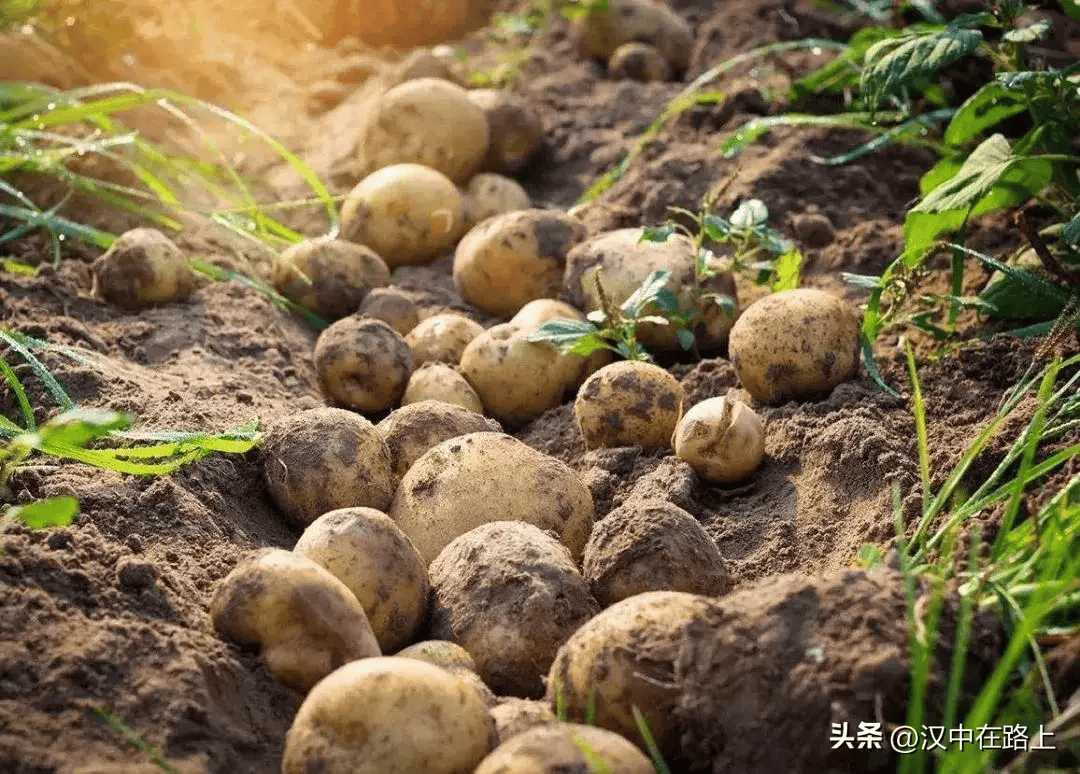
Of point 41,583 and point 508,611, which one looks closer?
point 41,583

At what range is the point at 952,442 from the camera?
2.58 m

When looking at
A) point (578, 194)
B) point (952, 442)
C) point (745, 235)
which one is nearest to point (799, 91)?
point (578, 194)

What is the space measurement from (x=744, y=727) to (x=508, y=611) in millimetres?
548

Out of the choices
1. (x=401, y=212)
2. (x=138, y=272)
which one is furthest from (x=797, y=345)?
(x=138, y=272)

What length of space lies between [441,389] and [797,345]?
2.89 ft

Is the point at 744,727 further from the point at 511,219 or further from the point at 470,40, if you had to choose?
the point at 470,40

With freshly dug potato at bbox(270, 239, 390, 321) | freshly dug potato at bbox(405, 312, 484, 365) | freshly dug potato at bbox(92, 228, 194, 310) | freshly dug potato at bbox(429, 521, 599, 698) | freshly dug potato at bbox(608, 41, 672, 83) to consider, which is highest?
freshly dug potato at bbox(608, 41, 672, 83)

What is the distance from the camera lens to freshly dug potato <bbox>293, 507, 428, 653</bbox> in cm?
218

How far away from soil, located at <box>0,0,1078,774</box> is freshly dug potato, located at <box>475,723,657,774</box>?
164mm

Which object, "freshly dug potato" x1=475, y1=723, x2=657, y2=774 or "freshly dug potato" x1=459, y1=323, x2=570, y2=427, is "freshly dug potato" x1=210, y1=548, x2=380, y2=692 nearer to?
"freshly dug potato" x1=475, y1=723, x2=657, y2=774

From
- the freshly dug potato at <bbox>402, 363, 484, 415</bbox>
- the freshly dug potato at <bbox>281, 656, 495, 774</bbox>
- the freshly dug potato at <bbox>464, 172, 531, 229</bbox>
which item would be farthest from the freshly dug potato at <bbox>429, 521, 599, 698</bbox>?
the freshly dug potato at <bbox>464, 172, 531, 229</bbox>

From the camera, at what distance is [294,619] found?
6.55 feet

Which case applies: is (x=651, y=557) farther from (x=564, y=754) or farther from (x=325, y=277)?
(x=325, y=277)

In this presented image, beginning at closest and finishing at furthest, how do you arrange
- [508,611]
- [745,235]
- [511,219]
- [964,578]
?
[964,578] < [508,611] < [745,235] < [511,219]
